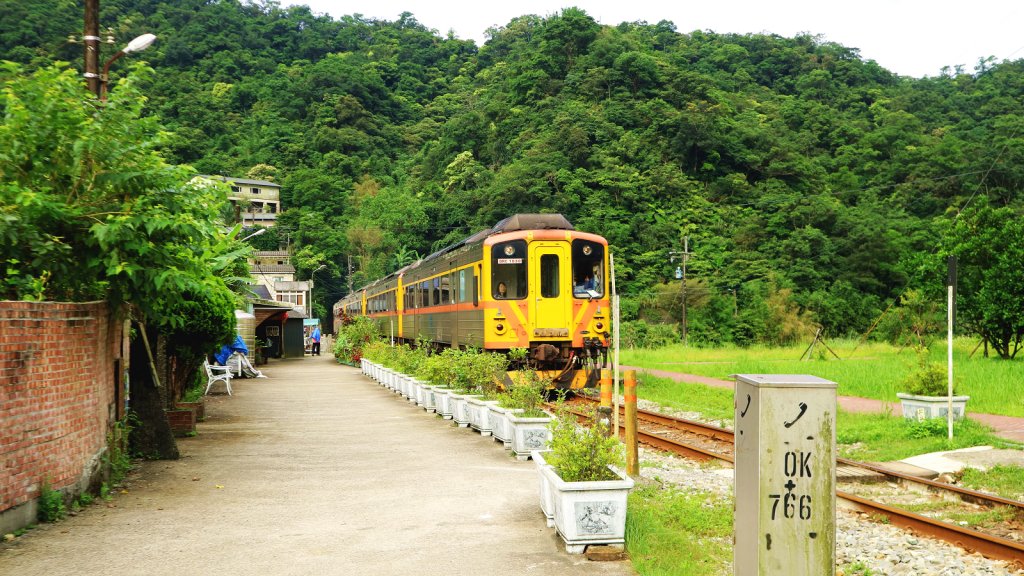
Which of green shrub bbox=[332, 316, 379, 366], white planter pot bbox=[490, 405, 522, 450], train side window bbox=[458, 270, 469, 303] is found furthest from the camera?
green shrub bbox=[332, 316, 379, 366]

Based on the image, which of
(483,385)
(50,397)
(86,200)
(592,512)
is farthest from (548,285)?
(592,512)

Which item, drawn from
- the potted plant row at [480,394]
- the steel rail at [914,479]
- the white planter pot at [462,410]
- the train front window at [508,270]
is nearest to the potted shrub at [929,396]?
the steel rail at [914,479]

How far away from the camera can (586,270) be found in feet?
52.5

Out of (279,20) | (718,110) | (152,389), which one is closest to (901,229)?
(718,110)

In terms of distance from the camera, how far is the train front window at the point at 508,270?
51.1ft

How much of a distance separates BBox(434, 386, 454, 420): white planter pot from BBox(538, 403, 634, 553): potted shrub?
297 inches

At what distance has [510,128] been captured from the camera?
206ft

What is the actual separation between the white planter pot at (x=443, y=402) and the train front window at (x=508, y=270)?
2.15 metres

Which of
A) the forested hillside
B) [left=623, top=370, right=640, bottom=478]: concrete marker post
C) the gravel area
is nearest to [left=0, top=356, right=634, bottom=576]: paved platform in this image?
[left=623, top=370, right=640, bottom=478]: concrete marker post

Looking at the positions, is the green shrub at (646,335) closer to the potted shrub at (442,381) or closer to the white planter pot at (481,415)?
the potted shrub at (442,381)

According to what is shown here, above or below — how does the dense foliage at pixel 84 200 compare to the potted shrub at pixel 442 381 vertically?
above

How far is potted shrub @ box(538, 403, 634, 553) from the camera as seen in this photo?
5.72 m

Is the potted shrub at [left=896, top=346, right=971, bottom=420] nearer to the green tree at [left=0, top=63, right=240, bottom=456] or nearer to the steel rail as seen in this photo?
the steel rail

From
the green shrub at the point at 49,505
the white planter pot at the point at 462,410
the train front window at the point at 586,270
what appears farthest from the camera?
the train front window at the point at 586,270
